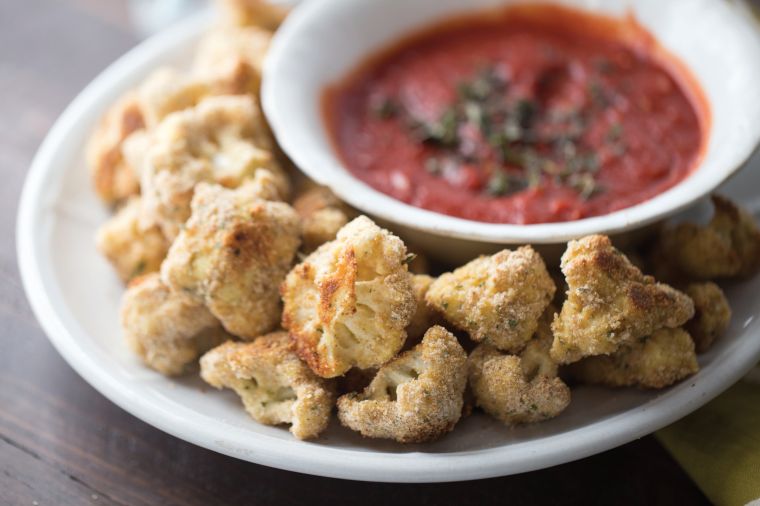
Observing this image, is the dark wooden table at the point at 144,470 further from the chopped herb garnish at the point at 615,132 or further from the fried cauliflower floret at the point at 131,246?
the chopped herb garnish at the point at 615,132

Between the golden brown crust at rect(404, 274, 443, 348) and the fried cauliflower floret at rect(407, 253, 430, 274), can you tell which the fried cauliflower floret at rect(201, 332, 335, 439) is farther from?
the fried cauliflower floret at rect(407, 253, 430, 274)

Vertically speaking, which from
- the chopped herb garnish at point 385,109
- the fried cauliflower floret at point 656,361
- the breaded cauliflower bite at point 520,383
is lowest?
the chopped herb garnish at point 385,109

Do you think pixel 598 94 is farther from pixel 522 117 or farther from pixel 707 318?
pixel 707 318

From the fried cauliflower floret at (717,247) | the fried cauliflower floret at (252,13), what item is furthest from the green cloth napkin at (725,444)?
the fried cauliflower floret at (252,13)

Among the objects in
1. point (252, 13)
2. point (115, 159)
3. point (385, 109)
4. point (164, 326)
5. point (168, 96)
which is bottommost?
point (115, 159)

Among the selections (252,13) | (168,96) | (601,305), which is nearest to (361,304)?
(601,305)

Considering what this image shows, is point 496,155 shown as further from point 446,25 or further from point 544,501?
point 544,501

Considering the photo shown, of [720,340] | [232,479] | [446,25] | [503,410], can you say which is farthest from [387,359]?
[446,25]
